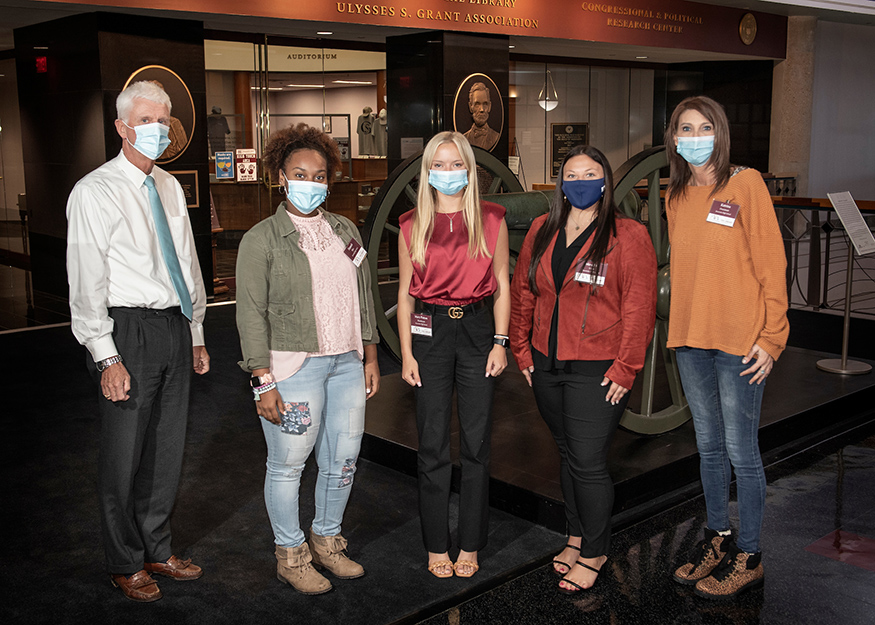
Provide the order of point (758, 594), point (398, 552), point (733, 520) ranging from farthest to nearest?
point (733, 520), point (398, 552), point (758, 594)

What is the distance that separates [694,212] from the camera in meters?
2.87

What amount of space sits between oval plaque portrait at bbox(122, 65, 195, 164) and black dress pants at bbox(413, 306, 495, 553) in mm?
5717

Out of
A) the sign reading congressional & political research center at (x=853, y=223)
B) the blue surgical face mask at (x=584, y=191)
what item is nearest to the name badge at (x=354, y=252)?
the blue surgical face mask at (x=584, y=191)

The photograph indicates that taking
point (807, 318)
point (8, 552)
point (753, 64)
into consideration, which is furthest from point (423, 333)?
point (753, 64)

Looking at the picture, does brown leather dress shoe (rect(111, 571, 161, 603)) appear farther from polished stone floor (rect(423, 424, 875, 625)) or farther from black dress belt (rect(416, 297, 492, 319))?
black dress belt (rect(416, 297, 492, 319))

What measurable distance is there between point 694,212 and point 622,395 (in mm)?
654

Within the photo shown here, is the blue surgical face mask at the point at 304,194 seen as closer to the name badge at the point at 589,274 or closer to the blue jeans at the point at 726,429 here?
the name badge at the point at 589,274

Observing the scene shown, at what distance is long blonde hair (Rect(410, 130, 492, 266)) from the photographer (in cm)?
284

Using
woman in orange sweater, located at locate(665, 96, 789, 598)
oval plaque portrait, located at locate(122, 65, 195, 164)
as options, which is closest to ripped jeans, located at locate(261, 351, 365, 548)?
woman in orange sweater, located at locate(665, 96, 789, 598)

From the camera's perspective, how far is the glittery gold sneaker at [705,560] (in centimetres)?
305

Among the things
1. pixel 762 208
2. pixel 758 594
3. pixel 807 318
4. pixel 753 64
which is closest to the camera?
pixel 762 208

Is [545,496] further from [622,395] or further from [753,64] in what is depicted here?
[753,64]

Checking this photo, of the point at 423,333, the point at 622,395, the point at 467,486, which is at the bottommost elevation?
the point at 467,486

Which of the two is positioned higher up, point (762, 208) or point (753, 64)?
point (753, 64)
